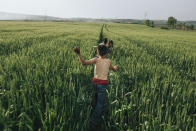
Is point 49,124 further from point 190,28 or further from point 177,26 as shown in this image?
point 177,26

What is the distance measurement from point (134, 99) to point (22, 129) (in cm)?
144

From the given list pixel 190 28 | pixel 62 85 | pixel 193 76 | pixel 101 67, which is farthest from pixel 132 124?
pixel 190 28

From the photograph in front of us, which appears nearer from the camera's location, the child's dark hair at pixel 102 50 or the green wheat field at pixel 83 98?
the green wheat field at pixel 83 98

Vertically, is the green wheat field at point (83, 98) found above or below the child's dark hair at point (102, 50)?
below


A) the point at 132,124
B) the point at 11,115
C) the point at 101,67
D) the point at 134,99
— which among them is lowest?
the point at 132,124

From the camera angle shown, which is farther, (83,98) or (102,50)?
(102,50)

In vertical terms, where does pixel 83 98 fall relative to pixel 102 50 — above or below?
below

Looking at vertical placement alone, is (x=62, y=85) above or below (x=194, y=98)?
above

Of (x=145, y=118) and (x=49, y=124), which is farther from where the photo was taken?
(x=145, y=118)

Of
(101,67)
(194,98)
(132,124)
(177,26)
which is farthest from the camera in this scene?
(177,26)

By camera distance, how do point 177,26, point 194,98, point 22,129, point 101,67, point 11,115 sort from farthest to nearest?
1. point 177,26
2. point 194,98
3. point 101,67
4. point 11,115
5. point 22,129

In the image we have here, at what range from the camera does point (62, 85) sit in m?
2.34

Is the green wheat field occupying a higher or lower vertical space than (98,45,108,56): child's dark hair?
lower

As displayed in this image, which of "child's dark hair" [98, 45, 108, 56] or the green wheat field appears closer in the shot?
the green wheat field
